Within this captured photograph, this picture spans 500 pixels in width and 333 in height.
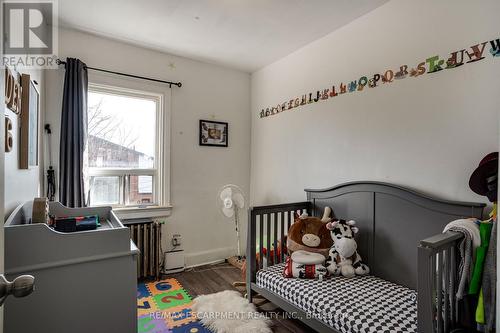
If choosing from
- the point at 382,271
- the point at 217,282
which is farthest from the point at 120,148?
the point at 382,271

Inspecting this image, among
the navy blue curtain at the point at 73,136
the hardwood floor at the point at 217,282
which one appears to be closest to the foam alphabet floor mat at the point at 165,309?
the hardwood floor at the point at 217,282

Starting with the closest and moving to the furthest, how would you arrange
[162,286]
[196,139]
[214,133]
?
[162,286] → [196,139] → [214,133]

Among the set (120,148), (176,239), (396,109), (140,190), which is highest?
(396,109)

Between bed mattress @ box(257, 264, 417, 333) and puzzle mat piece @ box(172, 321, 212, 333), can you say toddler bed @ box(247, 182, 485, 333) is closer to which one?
bed mattress @ box(257, 264, 417, 333)

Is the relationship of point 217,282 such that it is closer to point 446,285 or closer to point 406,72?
point 446,285

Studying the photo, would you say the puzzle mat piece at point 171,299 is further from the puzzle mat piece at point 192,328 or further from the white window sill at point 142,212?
the white window sill at point 142,212

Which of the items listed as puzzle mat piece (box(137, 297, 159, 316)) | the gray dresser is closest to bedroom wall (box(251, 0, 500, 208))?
puzzle mat piece (box(137, 297, 159, 316))

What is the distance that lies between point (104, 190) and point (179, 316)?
1.52 m

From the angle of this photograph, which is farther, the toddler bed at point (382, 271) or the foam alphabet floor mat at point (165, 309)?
the foam alphabet floor mat at point (165, 309)

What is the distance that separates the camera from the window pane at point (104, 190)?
9.28 ft

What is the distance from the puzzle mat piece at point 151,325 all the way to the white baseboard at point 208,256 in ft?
3.63

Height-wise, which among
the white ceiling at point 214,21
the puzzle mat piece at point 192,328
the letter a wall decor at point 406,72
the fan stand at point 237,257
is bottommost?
the puzzle mat piece at point 192,328

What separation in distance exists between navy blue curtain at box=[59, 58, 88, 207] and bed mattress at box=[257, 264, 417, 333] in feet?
6.22

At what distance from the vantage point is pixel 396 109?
7.02 ft
